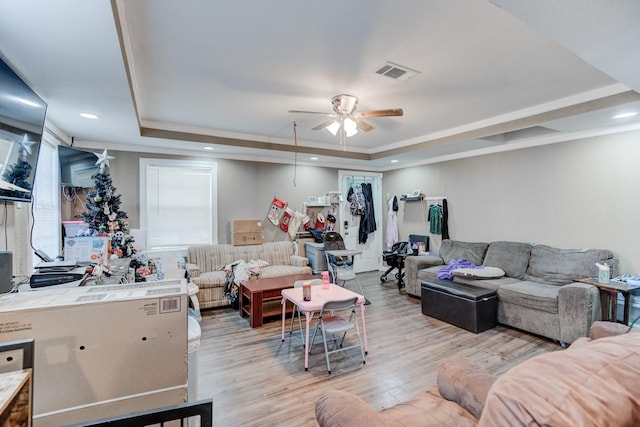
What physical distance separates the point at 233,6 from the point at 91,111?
211 centimetres

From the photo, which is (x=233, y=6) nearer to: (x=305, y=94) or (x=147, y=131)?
(x=305, y=94)

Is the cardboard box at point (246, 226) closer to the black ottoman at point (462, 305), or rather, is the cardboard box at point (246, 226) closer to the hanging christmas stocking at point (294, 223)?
the hanging christmas stocking at point (294, 223)

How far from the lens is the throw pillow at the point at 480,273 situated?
4.12m

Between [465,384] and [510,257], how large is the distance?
353 centimetres

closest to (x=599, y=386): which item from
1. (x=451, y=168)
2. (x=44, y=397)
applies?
(x=44, y=397)

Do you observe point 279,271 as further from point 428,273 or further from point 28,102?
point 28,102

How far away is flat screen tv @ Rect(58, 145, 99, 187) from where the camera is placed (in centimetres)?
352

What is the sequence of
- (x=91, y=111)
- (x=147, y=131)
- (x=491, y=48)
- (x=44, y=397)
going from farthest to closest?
(x=147, y=131), (x=91, y=111), (x=491, y=48), (x=44, y=397)

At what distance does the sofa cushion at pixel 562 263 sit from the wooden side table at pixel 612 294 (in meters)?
0.21

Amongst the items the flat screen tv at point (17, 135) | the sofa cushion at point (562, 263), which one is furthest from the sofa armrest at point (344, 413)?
the sofa cushion at point (562, 263)

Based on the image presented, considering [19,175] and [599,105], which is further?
[599,105]

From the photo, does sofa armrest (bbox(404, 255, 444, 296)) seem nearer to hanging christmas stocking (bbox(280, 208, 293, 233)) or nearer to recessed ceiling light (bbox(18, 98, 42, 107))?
hanging christmas stocking (bbox(280, 208, 293, 233))

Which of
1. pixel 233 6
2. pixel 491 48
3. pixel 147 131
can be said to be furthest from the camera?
pixel 147 131

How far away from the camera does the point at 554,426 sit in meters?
0.59
